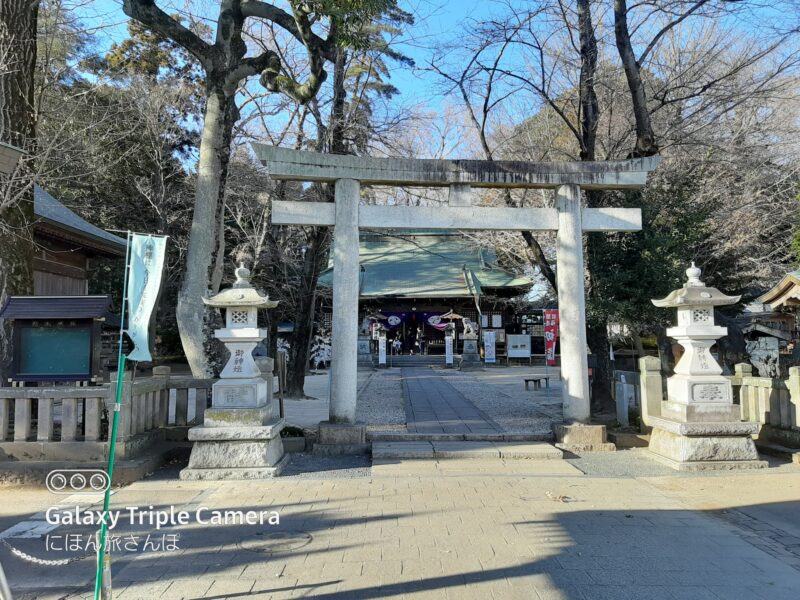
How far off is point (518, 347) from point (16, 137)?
2542 centimetres

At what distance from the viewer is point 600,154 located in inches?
A: 526

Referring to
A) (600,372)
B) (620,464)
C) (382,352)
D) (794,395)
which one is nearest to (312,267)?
(600,372)

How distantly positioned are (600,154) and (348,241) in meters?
7.80

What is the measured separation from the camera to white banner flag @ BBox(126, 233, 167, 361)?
170 inches

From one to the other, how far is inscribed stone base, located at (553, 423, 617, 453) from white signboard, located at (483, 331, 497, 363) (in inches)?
799

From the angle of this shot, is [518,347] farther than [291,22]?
Yes

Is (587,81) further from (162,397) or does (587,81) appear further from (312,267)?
(162,397)

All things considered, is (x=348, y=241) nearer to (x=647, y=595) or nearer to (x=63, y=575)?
(x=63, y=575)

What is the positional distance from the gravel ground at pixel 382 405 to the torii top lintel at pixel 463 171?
171 inches

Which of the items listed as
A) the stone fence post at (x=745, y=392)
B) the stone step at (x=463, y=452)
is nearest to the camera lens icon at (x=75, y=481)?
the stone step at (x=463, y=452)

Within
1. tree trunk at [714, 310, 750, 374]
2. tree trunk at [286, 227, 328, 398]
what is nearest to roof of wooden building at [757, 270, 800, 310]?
tree trunk at [714, 310, 750, 374]

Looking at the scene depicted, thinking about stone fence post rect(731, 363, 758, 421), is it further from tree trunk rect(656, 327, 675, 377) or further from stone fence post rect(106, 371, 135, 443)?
stone fence post rect(106, 371, 135, 443)

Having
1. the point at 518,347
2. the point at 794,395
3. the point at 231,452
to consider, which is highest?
the point at 518,347

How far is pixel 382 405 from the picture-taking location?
13.8 m
